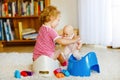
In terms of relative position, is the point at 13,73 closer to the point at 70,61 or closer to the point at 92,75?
the point at 70,61

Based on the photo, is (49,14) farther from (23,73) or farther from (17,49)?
(17,49)

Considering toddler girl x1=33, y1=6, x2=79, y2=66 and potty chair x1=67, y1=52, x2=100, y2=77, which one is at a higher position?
toddler girl x1=33, y1=6, x2=79, y2=66

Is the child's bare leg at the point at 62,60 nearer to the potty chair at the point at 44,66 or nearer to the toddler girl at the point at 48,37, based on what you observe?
the toddler girl at the point at 48,37

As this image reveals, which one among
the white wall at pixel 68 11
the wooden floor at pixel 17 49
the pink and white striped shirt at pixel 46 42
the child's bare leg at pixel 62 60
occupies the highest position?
the white wall at pixel 68 11

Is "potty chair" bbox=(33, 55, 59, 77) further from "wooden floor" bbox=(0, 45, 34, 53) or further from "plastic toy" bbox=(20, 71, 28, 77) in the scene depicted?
"wooden floor" bbox=(0, 45, 34, 53)

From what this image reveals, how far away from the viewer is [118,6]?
10.4 ft

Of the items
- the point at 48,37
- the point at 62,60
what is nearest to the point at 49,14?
the point at 48,37

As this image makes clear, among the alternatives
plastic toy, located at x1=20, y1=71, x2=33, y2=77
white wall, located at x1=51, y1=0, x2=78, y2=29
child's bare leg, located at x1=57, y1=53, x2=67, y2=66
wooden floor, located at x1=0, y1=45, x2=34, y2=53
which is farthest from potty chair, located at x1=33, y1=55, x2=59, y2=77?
white wall, located at x1=51, y1=0, x2=78, y2=29

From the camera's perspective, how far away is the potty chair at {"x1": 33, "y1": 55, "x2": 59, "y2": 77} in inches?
78.7

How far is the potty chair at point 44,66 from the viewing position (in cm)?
200

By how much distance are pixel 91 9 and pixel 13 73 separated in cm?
147

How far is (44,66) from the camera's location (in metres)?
2.00

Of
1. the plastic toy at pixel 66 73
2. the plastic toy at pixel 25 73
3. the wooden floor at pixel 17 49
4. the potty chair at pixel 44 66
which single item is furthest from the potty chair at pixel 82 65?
the wooden floor at pixel 17 49

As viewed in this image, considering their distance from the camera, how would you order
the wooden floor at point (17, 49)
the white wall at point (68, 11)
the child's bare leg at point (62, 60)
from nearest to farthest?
the child's bare leg at point (62, 60) → the wooden floor at point (17, 49) → the white wall at point (68, 11)
